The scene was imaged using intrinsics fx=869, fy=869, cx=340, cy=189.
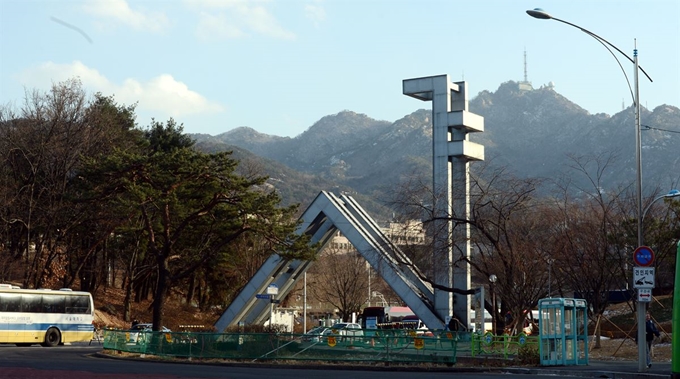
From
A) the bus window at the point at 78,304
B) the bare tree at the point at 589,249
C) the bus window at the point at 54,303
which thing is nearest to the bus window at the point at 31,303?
the bus window at the point at 54,303

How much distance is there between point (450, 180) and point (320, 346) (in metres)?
13.8

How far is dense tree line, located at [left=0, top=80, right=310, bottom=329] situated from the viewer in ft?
139

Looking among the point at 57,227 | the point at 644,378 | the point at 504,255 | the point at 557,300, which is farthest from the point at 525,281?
the point at 57,227

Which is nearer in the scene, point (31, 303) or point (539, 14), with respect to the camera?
point (539, 14)

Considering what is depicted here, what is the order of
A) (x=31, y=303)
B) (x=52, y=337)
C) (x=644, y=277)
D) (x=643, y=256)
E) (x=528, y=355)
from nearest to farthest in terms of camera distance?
(x=643, y=256) < (x=644, y=277) < (x=528, y=355) < (x=31, y=303) < (x=52, y=337)

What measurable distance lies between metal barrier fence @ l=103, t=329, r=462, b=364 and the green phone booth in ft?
11.0

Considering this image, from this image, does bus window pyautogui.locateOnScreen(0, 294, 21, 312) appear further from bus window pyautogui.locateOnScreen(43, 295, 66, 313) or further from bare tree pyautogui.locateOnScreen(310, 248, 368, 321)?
bare tree pyautogui.locateOnScreen(310, 248, 368, 321)

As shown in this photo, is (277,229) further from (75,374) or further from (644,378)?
(644,378)

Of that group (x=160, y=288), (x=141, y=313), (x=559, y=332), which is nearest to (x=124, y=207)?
(x=160, y=288)

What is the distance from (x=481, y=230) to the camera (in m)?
40.1

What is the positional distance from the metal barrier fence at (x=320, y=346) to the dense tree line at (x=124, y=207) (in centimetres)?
819

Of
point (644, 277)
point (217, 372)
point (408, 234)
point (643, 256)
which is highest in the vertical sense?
point (408, 234)

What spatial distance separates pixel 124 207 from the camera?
43500 mm

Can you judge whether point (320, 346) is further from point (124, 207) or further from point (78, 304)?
point (78, 304)
